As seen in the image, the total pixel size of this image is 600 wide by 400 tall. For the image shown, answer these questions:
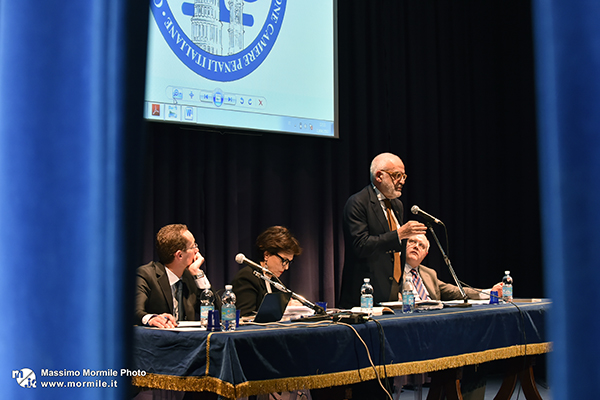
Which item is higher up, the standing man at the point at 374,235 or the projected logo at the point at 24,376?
the standing man at the point at 374,235

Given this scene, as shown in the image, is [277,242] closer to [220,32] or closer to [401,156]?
[220,32]

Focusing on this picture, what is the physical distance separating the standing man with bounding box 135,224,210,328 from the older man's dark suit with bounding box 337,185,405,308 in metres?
0.87

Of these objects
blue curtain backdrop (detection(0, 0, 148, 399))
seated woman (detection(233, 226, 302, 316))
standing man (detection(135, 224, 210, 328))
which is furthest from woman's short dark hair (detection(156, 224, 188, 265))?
blue curtain backdrop (detection(0, 0, 148, 399))

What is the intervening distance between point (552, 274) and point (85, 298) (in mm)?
551

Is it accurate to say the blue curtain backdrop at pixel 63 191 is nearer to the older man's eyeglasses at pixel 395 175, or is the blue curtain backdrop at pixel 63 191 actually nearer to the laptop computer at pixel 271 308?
the laptop computer at pixel 271 308

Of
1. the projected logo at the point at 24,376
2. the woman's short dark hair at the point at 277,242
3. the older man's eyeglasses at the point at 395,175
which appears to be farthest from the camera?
the older man's eyeglasses at the point at 395,175

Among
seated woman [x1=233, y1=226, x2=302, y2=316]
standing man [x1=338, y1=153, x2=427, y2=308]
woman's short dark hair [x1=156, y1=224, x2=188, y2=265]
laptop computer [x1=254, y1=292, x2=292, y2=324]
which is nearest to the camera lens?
laptop computer [x1=254, y1=292, x2=292, y2=324]

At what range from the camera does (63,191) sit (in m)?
0.71

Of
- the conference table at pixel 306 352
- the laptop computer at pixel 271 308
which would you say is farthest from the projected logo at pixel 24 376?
the laptop computer at pixel 271 308

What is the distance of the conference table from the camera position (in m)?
1.89

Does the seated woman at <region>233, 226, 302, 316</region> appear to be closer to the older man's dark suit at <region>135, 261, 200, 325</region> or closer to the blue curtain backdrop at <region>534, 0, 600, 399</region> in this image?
the older man's dark suit at <region>135, 261, 200, 325</region>

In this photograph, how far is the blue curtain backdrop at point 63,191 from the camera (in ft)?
2.29

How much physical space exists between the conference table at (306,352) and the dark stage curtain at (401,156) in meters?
1.77

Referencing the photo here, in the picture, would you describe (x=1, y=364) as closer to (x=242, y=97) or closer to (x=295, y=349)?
(x=295, y=349)
